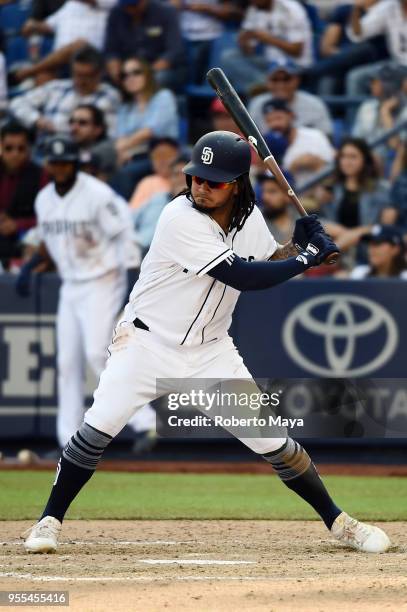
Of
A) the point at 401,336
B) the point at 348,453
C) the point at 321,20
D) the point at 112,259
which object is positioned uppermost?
the point at 321,20

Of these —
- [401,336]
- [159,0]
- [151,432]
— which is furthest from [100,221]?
[159,0]

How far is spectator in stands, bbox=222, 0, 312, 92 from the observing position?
41.6 ft

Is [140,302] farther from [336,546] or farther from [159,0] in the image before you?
[159,0]

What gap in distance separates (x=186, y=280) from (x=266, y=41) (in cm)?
748

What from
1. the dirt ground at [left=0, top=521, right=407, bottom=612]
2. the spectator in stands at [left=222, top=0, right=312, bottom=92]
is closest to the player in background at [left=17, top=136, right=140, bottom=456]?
the dirt ground at [left=0, top=521, right=407, bottom=612]

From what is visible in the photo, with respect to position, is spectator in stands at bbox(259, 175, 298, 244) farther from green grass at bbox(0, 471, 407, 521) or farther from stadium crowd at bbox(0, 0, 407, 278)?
green grass at bbox(0, 471, 407, 521)

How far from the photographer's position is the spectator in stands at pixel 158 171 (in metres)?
11.4

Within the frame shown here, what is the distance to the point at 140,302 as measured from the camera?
5.82 metres

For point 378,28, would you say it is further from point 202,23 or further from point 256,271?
point 256,271

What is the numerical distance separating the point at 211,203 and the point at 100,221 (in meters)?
4.33

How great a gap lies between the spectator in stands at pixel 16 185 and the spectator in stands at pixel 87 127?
1.57ft

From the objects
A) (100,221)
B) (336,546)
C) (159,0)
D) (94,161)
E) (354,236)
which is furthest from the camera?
(159,0)

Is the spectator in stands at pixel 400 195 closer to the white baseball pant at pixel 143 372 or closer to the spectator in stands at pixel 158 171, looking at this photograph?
the spectator in stands at pixel 158 171

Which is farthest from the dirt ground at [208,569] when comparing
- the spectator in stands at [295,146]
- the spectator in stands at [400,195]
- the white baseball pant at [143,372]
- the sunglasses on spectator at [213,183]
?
the spectator in stands at [295,146]
